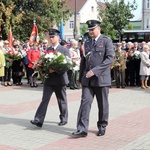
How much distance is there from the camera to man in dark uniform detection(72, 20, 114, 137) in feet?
22.1

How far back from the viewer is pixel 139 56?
14969 millimetres

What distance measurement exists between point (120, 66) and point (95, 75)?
8156 mm

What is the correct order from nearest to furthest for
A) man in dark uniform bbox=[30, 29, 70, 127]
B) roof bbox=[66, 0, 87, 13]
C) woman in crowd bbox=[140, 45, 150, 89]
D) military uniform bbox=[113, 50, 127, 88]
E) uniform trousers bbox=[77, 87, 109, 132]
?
uniform trousers bbox=[77, 87, 109, 132]
man in dark uniform bbox=[30, 29, 70, 127]
woman in crowd bbox=[140, 45, 150, 89]
military uniform bbox=[113, 50, 127, 88]
roof bbox=[66, 0, 87, 13]

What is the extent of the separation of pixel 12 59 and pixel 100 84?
916 centimetres

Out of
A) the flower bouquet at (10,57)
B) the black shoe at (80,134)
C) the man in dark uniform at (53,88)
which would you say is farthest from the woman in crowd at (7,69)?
the black shoe at (80,134)

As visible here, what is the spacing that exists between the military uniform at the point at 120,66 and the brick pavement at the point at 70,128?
2.96 m

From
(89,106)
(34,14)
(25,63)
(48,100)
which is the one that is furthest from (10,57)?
(34,14)

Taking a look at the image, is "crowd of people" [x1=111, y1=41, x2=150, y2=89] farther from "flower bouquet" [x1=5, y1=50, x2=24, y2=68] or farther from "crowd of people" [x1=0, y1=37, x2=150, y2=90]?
"flower bouquet" [x1=5, y1=50, x2=24, y2=68]

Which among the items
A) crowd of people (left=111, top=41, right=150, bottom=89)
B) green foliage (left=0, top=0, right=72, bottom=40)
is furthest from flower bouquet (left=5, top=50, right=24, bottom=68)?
green foliage (left=0, top=0, right=72, bottom=40)

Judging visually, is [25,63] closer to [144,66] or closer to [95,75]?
[144,66]

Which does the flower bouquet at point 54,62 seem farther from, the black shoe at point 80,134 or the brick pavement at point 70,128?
the black shoe at point 80,134

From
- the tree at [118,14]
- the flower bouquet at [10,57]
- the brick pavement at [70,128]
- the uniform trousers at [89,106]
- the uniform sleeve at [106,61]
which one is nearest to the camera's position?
the brick pavement at [70,128]

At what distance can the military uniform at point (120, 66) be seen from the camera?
48.1 feet

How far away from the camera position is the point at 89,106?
22.3 feet
